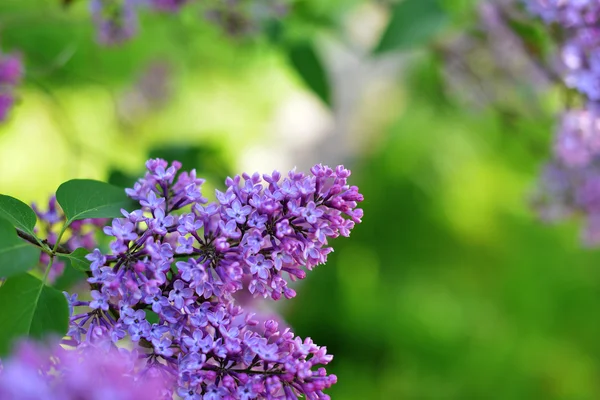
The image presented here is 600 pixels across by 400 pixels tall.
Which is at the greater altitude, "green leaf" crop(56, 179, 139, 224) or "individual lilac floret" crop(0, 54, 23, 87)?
"individual lilac floret" crop(0, 54, 23, 87)

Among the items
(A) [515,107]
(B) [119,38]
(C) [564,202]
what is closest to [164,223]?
(B) [119,38]

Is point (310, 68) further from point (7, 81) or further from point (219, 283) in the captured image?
point (219, 283)

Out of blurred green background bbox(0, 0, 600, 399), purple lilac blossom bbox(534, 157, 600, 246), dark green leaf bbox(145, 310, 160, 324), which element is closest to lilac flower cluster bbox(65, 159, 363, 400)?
dark green leaf bbox(145, 310, 160, 324)

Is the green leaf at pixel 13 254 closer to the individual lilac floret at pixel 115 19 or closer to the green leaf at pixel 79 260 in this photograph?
the green leaf at pixel 79 260

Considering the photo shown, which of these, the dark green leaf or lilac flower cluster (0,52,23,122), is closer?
the dark green leaf

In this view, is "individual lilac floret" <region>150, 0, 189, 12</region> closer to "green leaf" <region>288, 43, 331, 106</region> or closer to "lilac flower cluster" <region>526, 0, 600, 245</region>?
"green leaf" <region>288, 43, 331, 106</region>
